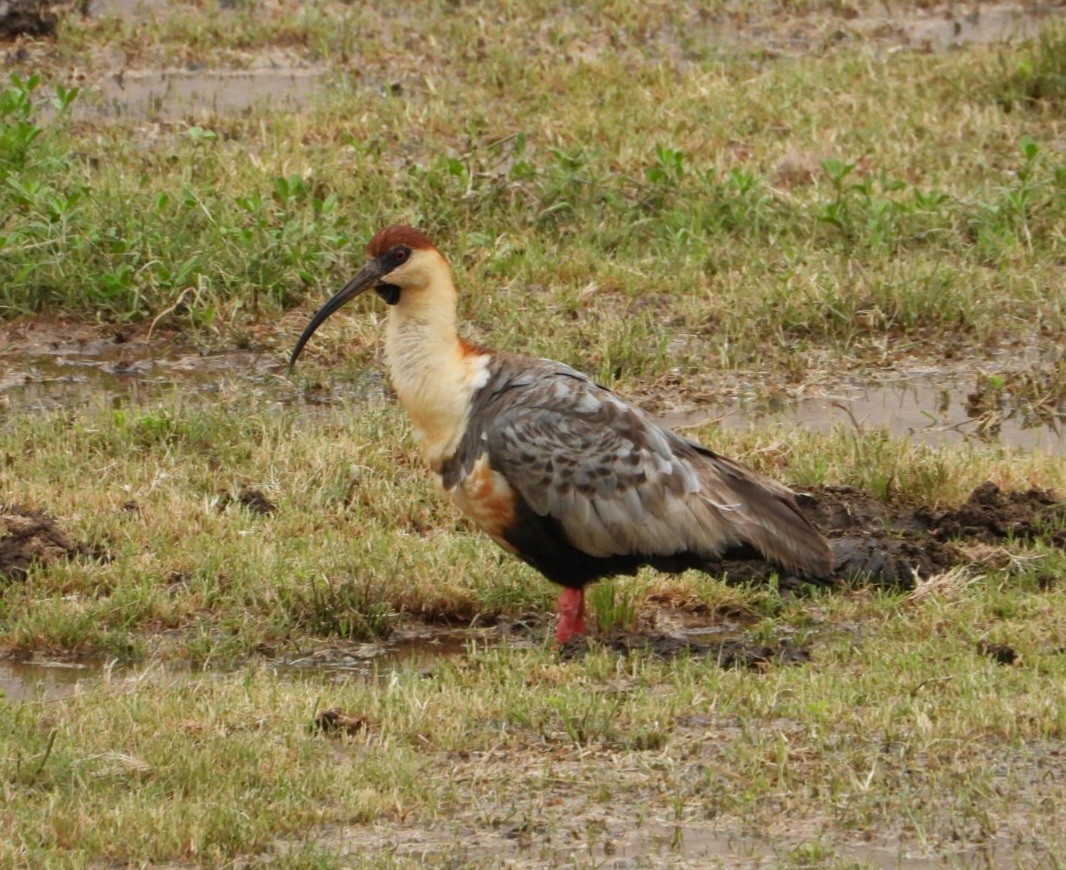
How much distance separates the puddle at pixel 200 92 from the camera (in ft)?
40.9

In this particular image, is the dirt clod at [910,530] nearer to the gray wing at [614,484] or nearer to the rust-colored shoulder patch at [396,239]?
the gray wing at [614,484]

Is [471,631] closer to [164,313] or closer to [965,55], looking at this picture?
[164,313]

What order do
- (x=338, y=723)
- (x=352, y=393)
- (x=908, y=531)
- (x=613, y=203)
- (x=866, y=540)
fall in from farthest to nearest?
1. (x=613, y=203)
2. (x=352, y=393)
3. (x=908, y=531)
4. (x=866, y=540)
5. (x=338, y=723)

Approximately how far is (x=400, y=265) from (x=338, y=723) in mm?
1914

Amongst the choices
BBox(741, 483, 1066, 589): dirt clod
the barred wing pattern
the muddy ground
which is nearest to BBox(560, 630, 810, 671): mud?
the muddy ground

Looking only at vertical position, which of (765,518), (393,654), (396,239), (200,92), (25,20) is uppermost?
(25,20)

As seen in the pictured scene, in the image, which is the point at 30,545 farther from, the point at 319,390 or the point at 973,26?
the point at 973,26

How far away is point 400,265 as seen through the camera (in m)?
7.05

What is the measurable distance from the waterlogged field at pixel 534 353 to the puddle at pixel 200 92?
0.14ft

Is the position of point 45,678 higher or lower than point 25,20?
lower

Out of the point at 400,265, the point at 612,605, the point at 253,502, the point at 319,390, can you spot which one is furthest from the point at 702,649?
the point at 319,390

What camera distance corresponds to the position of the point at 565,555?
22.1 feet

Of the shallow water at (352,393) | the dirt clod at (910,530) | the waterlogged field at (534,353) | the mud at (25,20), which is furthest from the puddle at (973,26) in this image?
the dirt clod at (910,530)

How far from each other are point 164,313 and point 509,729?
14.9 feet
